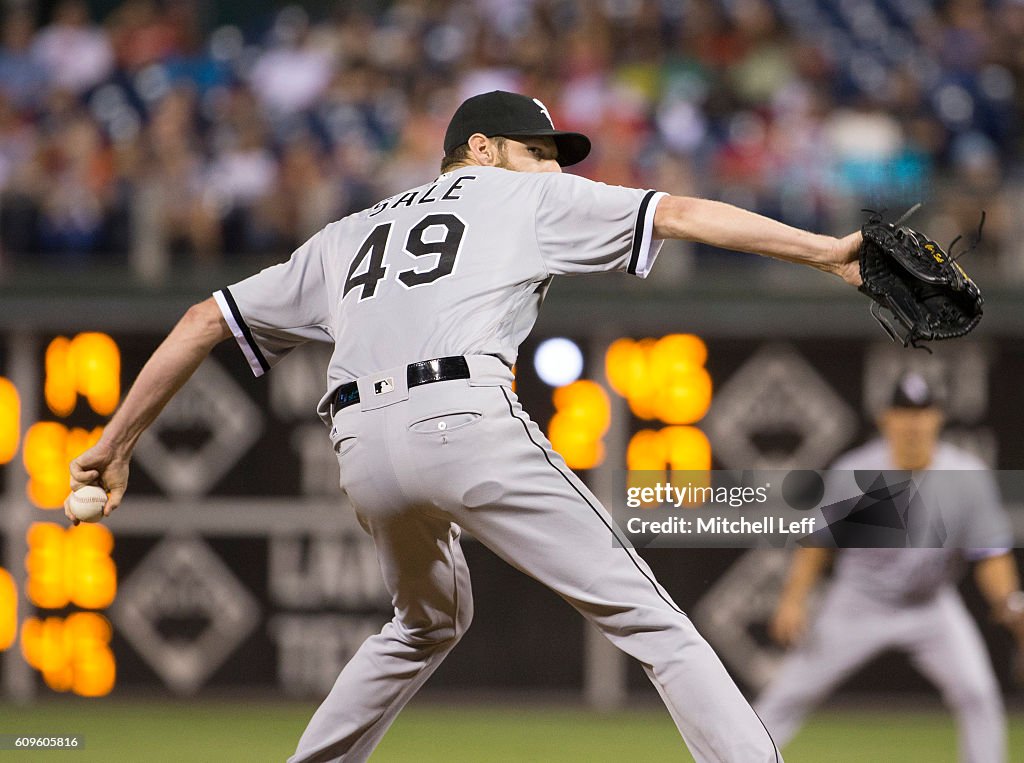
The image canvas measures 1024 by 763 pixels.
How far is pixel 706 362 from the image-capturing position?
863cm

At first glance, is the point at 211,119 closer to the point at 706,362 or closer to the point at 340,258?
the point at 706,362

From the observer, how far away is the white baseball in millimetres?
4258

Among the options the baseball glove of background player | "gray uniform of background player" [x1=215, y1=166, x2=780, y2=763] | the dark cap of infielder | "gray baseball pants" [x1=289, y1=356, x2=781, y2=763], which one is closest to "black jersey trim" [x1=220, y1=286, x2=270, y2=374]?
"gray uniform of background player" [x1=215, y1=166, x2=780, y2=763]

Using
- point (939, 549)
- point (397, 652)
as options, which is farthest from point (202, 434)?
point (397, 652)

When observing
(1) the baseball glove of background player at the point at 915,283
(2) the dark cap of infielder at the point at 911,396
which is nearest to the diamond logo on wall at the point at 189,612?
(2) the dark cap of infielder at the point at 911,396

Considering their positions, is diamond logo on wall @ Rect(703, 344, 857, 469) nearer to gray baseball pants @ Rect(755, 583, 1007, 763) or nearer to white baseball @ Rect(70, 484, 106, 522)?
gray baseball pants @ Rect(755, 583, 1007, 763)

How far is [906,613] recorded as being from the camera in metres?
6.44

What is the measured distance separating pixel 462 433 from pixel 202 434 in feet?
17.2

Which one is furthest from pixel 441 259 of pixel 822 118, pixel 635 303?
pixel 822 118

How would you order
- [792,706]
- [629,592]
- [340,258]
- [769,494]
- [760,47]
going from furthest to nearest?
[760,47]
[769,494]
[792,706]
[340,258]
[629,592]

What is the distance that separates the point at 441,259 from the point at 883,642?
3.35 metres

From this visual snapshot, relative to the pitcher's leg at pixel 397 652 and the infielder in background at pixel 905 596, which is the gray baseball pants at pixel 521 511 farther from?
the infielder in background at pixel 905 596

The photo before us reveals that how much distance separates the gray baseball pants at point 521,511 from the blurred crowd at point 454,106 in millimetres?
5087

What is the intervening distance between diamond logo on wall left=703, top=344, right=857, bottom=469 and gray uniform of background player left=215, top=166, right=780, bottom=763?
4.43 m
